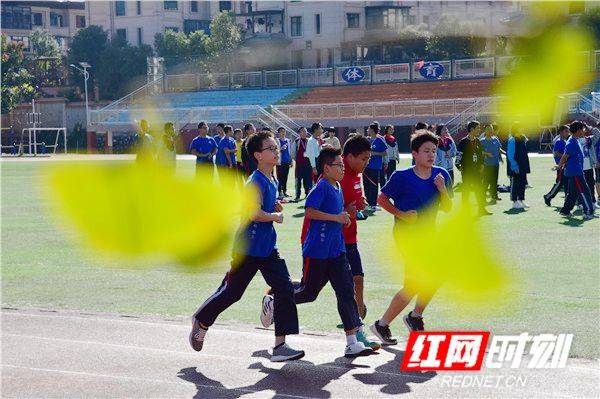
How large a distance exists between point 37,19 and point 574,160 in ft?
318

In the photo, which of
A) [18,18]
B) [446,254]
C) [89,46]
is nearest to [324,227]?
[446,254]

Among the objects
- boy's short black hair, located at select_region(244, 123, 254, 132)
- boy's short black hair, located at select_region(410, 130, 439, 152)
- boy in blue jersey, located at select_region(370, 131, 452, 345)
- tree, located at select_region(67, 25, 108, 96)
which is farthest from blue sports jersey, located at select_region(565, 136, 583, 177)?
tree, located at select_region(67, 25, 108, 96)

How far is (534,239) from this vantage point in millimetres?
15398

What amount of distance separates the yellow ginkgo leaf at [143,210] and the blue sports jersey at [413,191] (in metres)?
3.08

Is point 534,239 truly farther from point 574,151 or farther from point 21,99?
point 21,99

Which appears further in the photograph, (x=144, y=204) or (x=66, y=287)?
(x=66, y=287)

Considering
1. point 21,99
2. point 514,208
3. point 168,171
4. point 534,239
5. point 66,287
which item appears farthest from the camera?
point 21,99

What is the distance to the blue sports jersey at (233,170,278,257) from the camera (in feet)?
23.8

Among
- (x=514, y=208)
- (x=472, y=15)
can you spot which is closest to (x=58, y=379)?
(x=472, y=15)

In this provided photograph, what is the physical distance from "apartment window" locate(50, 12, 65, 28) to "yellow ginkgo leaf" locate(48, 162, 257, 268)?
105273 mm

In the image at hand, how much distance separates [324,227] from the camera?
296 inches

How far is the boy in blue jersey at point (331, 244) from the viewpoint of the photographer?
7383 millimetres

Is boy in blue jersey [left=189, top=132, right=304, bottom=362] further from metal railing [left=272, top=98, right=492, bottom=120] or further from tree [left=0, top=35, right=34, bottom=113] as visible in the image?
tree [left=0, top=35, right=34, bottom=113]

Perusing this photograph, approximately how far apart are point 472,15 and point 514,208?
16015 mm
